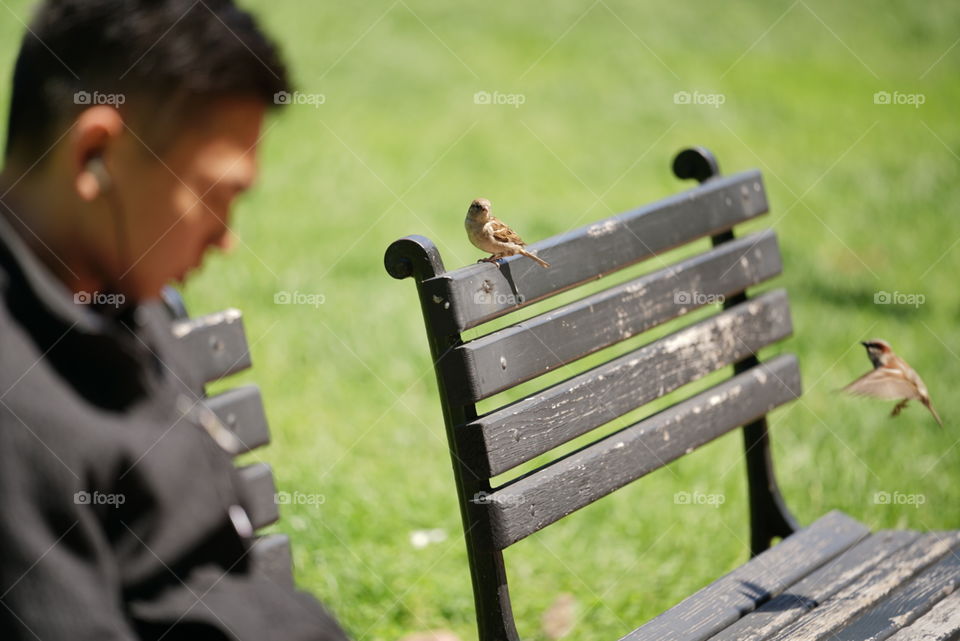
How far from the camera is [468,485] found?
199cm

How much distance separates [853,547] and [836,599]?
1.17ft

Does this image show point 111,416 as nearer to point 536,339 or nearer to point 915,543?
point 536,339

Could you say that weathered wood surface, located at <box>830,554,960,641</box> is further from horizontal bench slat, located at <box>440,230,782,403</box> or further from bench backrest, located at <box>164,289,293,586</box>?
bench backrest, located at <box>164,289,293,586</box>

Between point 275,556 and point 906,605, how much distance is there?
1.35 metres

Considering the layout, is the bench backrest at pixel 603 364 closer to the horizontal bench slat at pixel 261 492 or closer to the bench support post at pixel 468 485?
the bench support post at pixel 468 485

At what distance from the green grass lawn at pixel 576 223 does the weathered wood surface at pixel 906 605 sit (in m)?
1.11

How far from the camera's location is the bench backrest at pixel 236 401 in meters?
2.18

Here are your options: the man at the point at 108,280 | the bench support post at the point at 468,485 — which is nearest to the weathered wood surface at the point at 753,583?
the bench support post at the point at 468,485
